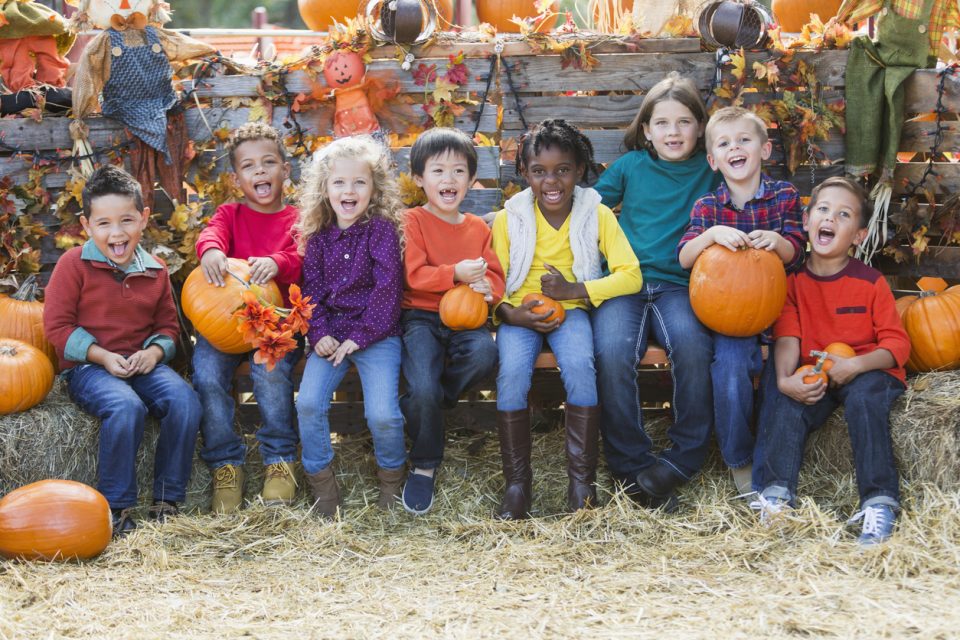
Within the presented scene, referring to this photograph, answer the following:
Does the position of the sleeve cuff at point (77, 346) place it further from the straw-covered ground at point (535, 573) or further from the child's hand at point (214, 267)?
the straw-covered ground at point (535, 573)

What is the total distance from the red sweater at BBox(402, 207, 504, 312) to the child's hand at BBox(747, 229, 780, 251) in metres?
1.04

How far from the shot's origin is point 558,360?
396cm

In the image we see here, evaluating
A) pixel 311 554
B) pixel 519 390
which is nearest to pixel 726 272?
pixel 519 390

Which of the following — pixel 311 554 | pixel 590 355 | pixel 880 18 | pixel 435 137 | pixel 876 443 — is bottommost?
pixel 311 554

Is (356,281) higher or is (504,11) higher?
(504,11)

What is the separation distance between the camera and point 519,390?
3.92 m

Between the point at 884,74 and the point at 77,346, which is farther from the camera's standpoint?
the point at 884,74

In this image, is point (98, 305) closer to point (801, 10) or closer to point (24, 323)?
point (24, 323)

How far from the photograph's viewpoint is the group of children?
3875mm

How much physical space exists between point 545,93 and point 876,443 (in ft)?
7.65

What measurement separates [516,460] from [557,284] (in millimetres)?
748

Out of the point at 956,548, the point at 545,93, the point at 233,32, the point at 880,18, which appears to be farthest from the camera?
the point at 233,32

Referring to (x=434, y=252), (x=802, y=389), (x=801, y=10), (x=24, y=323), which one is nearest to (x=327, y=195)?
(x=434, y=252)

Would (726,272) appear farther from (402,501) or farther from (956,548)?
(402,501)
